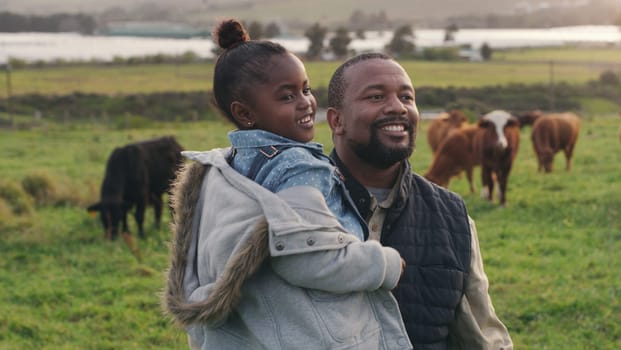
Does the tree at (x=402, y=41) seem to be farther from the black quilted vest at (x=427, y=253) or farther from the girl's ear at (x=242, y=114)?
A: the girl's ear at (x=242, y=114)

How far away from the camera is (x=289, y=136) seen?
7.66 feet

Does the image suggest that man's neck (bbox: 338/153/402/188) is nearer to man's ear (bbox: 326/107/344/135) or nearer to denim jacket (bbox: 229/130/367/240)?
man's ear (bbox: 326/107/344/135)

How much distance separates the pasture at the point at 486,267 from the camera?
255 inches

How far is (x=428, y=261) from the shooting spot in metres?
2.69

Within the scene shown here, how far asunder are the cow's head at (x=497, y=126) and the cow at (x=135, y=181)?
4.60 m

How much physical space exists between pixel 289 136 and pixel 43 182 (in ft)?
36.3

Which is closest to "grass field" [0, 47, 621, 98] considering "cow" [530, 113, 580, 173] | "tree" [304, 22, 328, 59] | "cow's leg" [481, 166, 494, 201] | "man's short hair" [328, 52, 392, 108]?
"tree" [304, 22, 328, 59]

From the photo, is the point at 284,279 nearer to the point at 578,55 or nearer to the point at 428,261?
the point at 428,261

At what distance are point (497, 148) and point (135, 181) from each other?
5236 mm

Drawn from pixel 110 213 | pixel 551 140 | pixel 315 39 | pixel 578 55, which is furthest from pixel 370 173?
pixel 578 55

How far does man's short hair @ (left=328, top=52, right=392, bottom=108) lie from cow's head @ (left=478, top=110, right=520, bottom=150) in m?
8.92

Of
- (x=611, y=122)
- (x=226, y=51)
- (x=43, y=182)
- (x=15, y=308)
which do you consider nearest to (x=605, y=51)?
(x=611, y=122)

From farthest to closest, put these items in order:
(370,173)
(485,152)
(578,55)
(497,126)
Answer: (578,55)
(485,152)
(497,126)
(370,173)

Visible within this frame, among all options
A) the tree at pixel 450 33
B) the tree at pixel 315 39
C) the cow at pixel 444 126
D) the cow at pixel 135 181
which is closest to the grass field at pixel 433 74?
the tree at pixel 315 39
